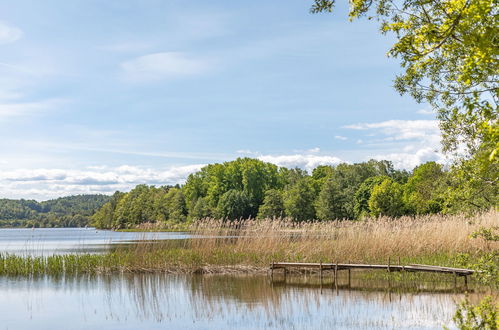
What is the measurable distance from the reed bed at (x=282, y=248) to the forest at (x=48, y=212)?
115 m

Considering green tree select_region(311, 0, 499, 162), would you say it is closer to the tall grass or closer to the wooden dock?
the wooden dock

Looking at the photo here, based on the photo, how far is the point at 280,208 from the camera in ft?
230

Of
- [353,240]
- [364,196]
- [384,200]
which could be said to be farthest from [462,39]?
[364,196]

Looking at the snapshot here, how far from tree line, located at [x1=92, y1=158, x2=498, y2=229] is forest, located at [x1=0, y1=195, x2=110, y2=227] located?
45401mm

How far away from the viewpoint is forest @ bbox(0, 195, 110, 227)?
464 feet

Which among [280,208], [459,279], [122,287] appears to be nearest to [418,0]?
[459,279]

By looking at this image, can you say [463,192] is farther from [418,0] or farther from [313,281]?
[313,281]

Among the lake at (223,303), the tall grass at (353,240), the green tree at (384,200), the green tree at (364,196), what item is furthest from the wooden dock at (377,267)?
the green tree at (364,196)

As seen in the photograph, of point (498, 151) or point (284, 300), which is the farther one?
point (284, 300)

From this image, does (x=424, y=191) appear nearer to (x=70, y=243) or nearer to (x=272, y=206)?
(x=272, y=206)

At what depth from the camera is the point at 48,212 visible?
168 meters

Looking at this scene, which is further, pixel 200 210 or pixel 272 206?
pixel 200 210

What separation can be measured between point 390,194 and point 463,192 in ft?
159

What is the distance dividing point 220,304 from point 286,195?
59812 millimetres
